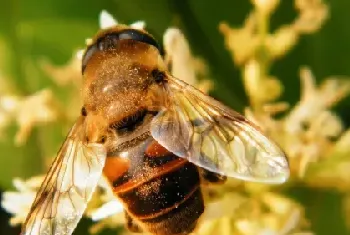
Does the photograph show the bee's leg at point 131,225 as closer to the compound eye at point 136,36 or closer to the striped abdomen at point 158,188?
the striped abdomen at point 158,188

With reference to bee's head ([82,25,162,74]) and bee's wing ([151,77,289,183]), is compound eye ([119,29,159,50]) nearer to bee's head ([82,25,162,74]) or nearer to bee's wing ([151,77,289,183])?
bee's head ([82,25,162,74])

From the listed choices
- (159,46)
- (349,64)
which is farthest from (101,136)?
(349,64)

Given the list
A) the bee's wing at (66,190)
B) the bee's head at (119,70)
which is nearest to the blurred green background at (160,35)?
the bee's head at (119,70)

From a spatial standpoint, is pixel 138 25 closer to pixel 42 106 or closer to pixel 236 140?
pixel 42 106

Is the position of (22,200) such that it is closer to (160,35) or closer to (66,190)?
(66,190)

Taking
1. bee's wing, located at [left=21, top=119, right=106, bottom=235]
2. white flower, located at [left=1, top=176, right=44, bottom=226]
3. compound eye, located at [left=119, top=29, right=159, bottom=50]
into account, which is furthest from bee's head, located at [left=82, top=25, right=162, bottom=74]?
white flower, located at [left=1, top=176, right=44, bottom=226]

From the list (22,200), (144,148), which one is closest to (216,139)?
(144,148)

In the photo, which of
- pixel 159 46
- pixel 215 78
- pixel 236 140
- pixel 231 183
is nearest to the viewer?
pixel 236 140
